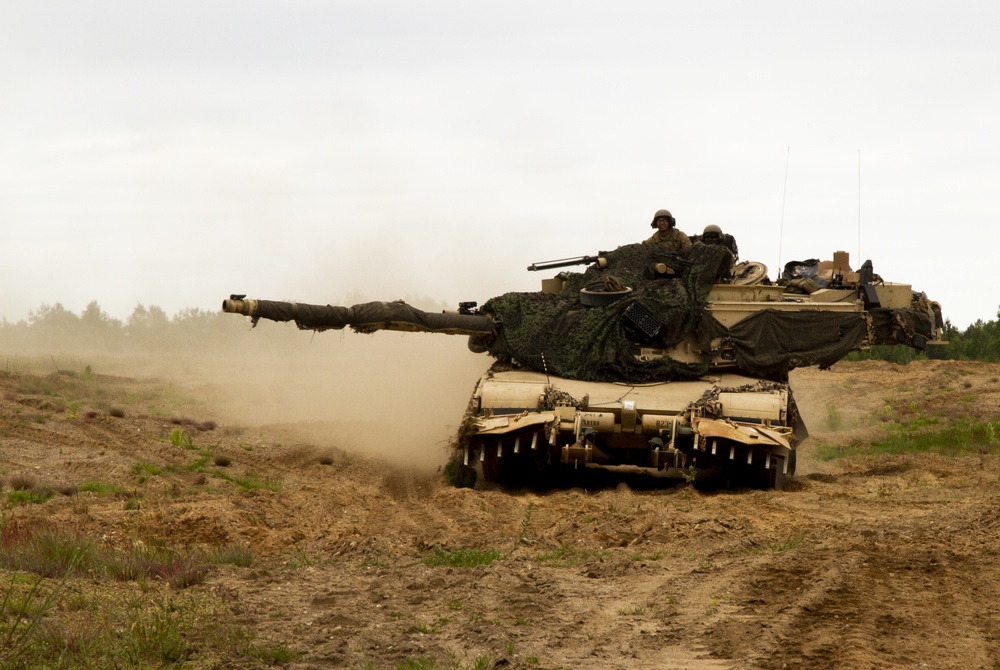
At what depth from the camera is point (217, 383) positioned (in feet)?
90.6

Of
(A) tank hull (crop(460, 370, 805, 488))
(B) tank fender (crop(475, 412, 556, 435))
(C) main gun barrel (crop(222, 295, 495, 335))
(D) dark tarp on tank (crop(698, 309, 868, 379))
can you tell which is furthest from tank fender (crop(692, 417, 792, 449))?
(C) main gun barrel (crop(222, 295, 495, 335))

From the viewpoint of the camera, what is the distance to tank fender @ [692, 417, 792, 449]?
11.8 m

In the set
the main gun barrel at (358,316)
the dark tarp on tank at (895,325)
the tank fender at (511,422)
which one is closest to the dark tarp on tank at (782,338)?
the dark tarp on tank at (895,325)

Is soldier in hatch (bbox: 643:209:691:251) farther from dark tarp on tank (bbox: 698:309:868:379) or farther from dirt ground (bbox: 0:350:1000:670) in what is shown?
dirt ground (bbox: 0:350:1000:670)

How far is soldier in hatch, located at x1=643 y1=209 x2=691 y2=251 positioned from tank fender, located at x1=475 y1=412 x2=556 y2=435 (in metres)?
3.59

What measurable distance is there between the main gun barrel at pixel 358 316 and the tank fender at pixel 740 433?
279 centimetres

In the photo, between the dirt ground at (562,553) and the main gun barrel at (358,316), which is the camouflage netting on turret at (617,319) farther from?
the dirt ground at (562,553)

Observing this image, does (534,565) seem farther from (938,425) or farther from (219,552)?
(938,425)

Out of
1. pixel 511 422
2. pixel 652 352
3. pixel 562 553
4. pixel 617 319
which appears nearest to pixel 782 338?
pixel 652 352

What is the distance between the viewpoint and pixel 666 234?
15180 mm

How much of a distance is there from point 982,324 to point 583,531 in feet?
108

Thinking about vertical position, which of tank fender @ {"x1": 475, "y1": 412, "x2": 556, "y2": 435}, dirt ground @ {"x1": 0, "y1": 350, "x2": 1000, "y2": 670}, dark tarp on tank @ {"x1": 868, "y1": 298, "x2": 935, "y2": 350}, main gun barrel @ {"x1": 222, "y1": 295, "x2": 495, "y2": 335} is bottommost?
dirt ground @ {"x1": 0, "y1": 350, "x2": 1000, "y2": 670}

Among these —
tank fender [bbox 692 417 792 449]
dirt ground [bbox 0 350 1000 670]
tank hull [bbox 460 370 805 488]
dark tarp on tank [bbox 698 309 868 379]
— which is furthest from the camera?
dark tarp on tank [bbox 698 309 868 379]

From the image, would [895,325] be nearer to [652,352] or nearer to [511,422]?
[652,352]
